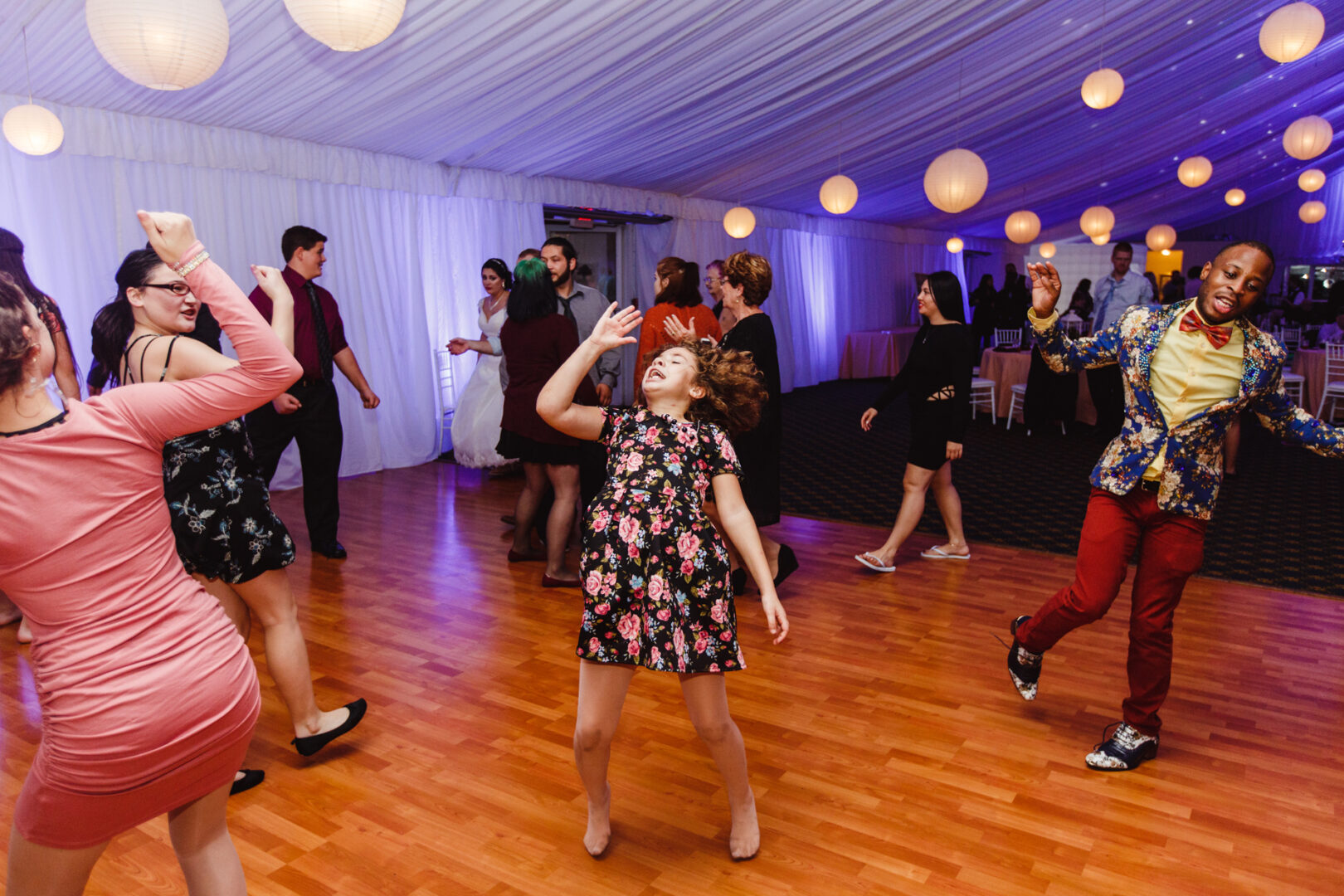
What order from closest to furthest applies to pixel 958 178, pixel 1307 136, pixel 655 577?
pixel 655 577, pixel 958 178, pixel 1307 136

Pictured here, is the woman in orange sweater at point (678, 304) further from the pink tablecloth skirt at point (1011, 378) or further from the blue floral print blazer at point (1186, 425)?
the pink tablecloth skirt at point (1011, 378)

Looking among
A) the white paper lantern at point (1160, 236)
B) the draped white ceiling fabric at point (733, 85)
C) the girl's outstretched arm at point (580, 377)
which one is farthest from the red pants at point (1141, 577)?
the white paper lantern at point (1160, 236)

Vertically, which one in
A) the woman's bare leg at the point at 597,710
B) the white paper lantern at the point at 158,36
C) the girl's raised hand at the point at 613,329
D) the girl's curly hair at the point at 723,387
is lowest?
the woman's bare leg at the point at 597,710

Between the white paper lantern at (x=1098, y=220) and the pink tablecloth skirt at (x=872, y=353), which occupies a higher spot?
the white paper lantern at (x=1098, y=220)

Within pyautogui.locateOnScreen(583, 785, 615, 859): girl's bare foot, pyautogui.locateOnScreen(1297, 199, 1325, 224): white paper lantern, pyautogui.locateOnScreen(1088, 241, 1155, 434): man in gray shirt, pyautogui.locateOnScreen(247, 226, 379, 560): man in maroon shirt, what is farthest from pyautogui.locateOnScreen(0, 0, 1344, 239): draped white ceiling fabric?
pyautogui.locateOnScreen(583, 785, 615, 859): girl's bare foot

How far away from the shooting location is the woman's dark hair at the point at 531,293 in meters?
4.03

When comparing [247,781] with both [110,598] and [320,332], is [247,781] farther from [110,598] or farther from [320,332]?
[320,332]

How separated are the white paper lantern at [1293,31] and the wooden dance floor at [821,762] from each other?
3385 millimetres

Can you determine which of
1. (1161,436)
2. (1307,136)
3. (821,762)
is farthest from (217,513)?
(1307,136)

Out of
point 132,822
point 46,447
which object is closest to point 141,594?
point 46,447

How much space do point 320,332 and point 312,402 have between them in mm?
353

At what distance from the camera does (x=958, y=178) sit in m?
6.27

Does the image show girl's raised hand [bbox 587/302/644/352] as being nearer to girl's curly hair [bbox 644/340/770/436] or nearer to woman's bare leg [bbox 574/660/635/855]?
girl's curly hair [bbox 644/340/770/436]

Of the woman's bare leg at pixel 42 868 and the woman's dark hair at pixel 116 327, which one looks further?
the woman's dark hair at pixel 116 327
